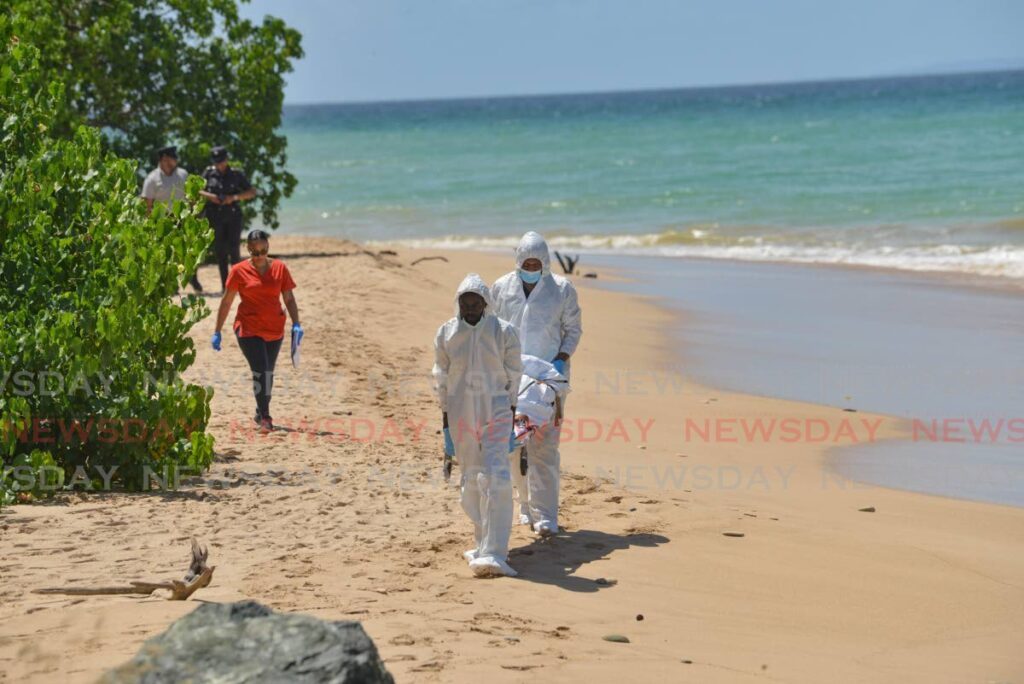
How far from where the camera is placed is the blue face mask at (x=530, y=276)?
7895mm

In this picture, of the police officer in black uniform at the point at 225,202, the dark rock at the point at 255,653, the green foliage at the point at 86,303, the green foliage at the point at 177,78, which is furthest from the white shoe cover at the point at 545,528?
the green foliage at the point at 177,78

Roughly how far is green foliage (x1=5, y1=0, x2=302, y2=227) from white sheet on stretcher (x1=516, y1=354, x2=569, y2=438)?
38.3 ft

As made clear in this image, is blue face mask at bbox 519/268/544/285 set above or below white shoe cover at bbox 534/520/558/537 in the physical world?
above

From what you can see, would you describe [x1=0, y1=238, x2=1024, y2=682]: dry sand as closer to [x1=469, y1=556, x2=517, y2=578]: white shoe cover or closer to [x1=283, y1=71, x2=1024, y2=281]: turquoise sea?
[x1=469, y1=556, x2=517, y2=578]: white shoe cover

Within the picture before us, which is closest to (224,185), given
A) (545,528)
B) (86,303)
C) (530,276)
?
(86,303)

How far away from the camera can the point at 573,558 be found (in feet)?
24.6

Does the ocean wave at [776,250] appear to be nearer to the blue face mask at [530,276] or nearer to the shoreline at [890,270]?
the shoreline at [890,270]

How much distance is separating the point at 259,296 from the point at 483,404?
3.41 m

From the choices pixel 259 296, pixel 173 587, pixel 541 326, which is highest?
pixel 259 296

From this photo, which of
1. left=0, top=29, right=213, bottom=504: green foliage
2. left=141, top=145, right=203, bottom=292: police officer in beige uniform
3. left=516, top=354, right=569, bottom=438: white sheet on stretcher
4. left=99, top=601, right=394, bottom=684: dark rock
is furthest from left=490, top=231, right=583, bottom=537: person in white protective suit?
left=141, top=145, right=203, bottom=292: police officer in beige uniform

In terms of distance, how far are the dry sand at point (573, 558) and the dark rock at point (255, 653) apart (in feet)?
4.35

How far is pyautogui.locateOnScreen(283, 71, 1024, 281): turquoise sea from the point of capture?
26.4 meters

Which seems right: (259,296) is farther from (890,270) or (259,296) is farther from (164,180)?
(890,270)

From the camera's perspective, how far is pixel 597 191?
3809cm
